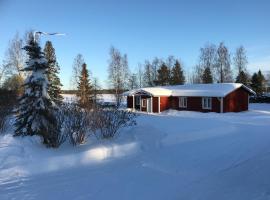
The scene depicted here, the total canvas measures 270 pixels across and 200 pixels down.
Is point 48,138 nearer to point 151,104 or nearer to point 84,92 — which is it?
point 151,104

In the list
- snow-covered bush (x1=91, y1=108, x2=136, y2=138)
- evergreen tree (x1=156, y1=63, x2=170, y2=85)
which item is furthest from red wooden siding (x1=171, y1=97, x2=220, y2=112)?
evergreen tree (x1=156, y1=63, x2=170, y2=85)

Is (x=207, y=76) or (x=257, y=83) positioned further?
(x=257, y=83)

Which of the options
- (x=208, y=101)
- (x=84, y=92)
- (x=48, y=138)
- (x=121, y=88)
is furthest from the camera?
(x=121, y=88)

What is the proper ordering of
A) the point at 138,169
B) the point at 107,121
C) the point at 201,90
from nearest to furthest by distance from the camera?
1. the point at 138,169
2. the point at 107,121
3. the point at 201,90

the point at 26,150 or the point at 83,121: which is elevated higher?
the point at 83,121

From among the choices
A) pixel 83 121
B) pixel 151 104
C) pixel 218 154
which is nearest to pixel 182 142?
pixel 218 154

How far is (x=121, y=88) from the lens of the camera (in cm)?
5291

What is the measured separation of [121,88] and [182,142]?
4032 cm

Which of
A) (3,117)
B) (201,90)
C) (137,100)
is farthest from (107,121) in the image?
(137,100)

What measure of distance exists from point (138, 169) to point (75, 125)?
3138 mm

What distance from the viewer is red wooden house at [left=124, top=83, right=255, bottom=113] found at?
32250mm

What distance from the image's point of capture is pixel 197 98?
34.2 metres

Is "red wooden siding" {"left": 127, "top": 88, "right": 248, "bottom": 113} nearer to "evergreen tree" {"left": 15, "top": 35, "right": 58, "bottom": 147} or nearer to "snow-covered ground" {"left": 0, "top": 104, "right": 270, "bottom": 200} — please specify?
"snow-covered ground" {"left": 0, "top": 104, "right": 270, "bottom": 200}

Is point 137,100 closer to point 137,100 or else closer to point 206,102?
point 137,100
